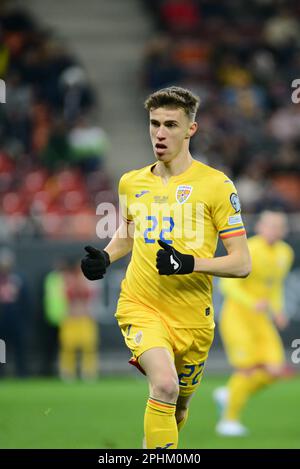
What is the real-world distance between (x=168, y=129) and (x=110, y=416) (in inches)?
252

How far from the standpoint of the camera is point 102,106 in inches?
890

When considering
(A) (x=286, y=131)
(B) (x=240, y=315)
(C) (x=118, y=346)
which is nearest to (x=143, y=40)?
(A) (x=286, y=131)

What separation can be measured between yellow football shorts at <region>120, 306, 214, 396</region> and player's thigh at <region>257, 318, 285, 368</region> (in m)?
4.60

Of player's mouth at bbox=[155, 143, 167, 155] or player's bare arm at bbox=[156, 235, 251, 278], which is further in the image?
player's mouth at bbox=[155, 143, 167, 155]

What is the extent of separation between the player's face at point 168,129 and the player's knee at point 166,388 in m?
1.50

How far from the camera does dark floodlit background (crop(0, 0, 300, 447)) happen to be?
711 inches

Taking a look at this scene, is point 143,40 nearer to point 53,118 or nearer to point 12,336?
point 53,118

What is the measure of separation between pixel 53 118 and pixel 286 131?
4598mm

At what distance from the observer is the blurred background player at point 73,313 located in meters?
17.9

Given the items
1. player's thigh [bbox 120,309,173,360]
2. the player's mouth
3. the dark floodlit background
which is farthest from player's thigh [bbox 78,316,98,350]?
the player's mouth

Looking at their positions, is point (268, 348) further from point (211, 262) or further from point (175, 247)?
point (211, 262)

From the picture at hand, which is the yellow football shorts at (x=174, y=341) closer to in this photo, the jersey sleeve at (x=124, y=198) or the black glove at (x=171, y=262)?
the black glove at (x=171, y=262)

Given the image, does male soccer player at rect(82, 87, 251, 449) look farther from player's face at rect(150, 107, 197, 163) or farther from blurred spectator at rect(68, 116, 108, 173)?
blurred spectator at rect(68, 116, 108, 173)

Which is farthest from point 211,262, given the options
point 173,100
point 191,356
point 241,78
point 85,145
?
point 241,78
